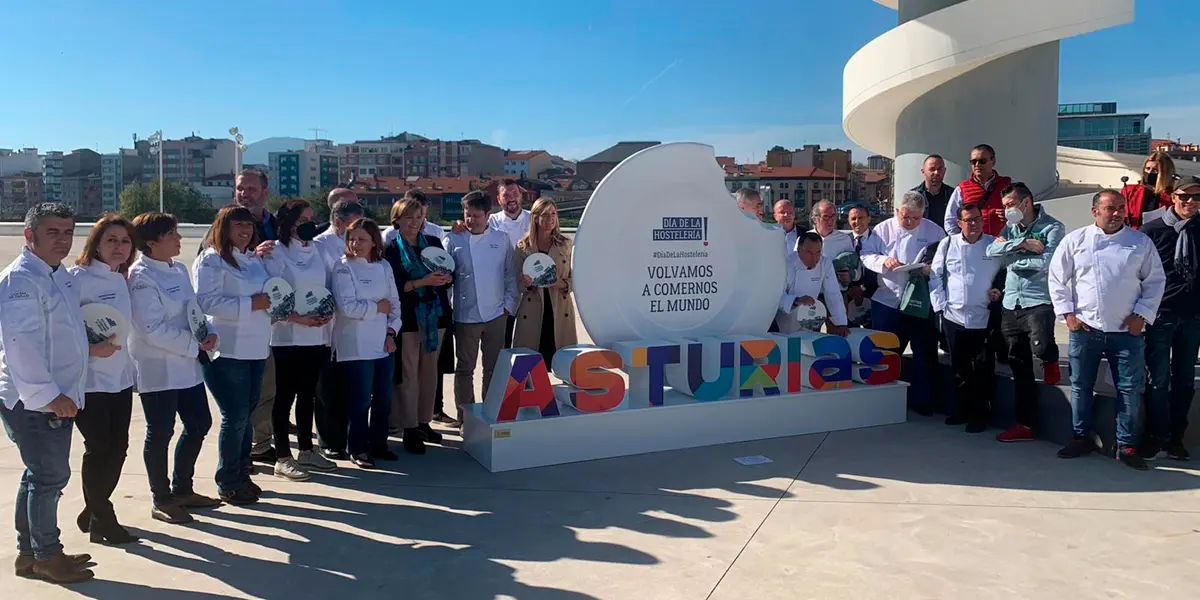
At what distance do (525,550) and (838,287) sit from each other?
3885mm

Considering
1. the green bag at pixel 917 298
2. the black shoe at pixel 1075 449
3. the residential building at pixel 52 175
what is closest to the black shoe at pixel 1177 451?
the black shoe at pixel 1075 449

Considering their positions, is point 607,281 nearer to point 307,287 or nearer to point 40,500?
point 307,287

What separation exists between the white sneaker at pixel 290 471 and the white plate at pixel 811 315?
3877 mm

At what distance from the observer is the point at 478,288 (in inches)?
252

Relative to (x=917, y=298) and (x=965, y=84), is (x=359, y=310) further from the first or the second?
(x=965, y=84)

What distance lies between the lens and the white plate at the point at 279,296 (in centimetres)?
502

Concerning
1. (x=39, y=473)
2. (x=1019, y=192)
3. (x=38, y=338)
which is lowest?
(x=39, y=473)

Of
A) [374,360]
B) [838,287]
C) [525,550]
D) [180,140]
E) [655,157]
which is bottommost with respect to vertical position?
[525,550]

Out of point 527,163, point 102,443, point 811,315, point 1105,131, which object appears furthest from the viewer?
point 527,163

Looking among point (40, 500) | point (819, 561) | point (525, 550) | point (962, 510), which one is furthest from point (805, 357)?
point (40, 500)

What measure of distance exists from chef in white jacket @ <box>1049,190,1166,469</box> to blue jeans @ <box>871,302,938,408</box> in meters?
1.35

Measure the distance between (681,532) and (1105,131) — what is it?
96507 millimetres

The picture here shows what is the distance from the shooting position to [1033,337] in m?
6.17

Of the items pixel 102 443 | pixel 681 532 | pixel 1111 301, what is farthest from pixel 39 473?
pixel 1111 301
